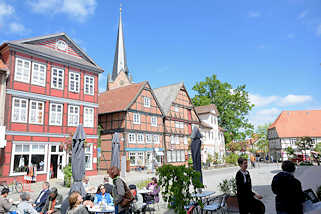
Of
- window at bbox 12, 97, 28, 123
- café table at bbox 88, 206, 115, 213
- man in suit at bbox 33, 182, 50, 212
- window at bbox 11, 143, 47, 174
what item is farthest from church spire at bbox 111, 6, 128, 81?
café table at bbox 88, 206, 115, 213

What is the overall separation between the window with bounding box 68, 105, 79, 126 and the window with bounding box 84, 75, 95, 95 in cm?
193

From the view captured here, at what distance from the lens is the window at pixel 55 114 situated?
19620 mm

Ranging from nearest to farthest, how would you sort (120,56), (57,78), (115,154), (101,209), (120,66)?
(101,209) < (115,154) < (57,78) < (120,66) < (120,56)

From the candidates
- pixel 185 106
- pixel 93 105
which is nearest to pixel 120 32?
pixel 185 106

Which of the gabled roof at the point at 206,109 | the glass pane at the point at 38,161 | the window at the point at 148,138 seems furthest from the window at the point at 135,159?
the gabled roof at the point at 206,109

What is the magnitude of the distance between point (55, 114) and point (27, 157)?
382 cm

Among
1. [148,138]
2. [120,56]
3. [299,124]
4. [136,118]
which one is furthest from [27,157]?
[299,124]

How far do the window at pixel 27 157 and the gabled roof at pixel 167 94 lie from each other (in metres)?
Result: 17.4

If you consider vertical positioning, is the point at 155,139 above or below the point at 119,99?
below

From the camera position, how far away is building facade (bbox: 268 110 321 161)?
5229cm

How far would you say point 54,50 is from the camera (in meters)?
20.9

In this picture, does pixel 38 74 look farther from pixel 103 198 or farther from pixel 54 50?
pixel 103 198

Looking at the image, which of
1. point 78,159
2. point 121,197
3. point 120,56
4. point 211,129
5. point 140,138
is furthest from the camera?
point 120,56

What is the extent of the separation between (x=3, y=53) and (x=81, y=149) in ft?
39.6
